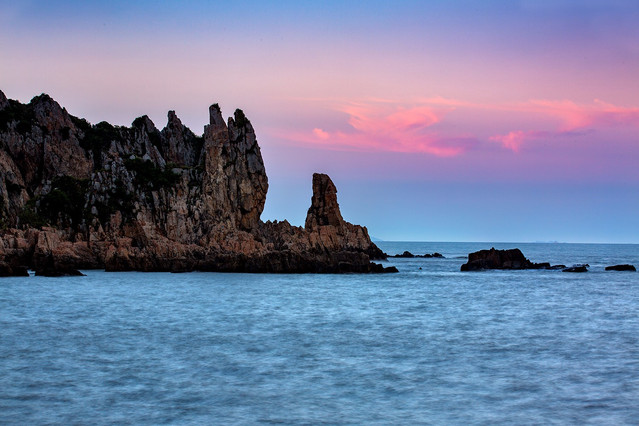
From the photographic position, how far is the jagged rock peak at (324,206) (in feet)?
326

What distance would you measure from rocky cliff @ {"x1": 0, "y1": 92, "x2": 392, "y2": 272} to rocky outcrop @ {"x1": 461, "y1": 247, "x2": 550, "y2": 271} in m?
15.2

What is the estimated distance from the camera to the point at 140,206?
249 ft

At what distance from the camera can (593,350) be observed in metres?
23.0

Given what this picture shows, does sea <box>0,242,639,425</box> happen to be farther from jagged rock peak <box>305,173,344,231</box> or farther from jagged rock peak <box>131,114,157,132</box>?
jagged rock peak <box>131,114,157,132</box>

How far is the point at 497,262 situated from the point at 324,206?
28424 mm

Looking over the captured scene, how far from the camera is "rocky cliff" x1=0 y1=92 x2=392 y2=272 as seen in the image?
6688cm

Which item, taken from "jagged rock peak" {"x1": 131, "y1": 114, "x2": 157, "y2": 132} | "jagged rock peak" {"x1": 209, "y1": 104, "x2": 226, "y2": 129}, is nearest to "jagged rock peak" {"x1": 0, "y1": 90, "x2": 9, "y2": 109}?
"jagged rock peak" {"x1": 131, "y1": 114, "x2": 157, "y2": 132}

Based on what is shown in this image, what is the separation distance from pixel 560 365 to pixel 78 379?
13.3 metres

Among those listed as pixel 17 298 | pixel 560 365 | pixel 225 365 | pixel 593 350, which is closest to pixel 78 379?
pixel 225 365

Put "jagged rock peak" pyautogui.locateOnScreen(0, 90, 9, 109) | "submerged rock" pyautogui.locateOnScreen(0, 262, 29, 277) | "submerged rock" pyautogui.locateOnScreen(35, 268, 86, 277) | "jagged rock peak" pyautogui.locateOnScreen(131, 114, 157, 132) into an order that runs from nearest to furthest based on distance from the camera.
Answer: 1. "submerged rock" pyautogui.locateOnScreen(0, 262, 29, 277)
2. "submerged rock" pyautogui.locateOnScreen(35, 268, 86, 277)
3. "jagged rock peak" pyautogui.locateOnScreen(0, 90, 9, 109)
4. "jagged rock peak" pyautogui.locateOnScreen(131, 114, 157, 132)

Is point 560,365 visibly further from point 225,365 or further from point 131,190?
point 131,190

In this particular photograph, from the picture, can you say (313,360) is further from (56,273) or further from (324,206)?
(324,206)

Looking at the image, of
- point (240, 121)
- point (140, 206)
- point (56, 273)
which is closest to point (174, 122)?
point (240, 121)

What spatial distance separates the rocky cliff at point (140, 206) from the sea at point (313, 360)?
24246mm
